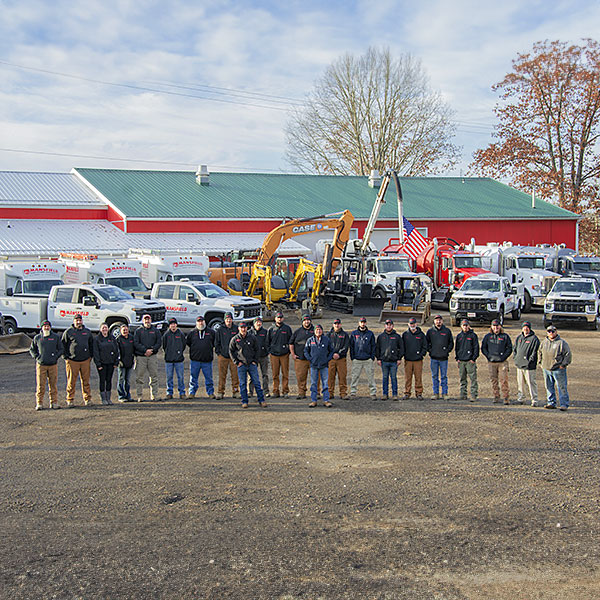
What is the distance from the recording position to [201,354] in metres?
14.0

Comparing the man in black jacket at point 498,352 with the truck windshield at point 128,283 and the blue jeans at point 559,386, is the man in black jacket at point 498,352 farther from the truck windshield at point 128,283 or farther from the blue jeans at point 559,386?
the truck windshield at point 128,283

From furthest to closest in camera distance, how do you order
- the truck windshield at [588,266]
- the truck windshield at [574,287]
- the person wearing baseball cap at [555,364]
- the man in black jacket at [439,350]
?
the truck windshield at [588,266]
the truck windshield at [574,287]
the man in black jacket at [439,350]
the person wearing baseball cap at [555,364]

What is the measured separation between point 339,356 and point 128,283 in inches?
590

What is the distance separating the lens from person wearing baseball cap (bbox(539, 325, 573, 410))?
12531 mm

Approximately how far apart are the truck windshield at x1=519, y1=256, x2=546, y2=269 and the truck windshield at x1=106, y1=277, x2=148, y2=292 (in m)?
18.7

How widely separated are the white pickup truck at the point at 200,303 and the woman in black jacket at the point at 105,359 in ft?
29.8

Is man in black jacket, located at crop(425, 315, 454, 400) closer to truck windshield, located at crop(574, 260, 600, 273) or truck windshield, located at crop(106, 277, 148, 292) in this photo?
truck windshield, located at crop(106, 277, 148, 292)

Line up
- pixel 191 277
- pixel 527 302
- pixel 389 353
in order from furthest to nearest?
pixel 527 302 < pixel 191 277 < pixel 389 353

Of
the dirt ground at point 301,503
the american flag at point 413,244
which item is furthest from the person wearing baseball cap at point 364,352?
the american flag at point 413,244

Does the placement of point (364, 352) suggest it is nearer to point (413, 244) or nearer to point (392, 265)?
point (392, 265)

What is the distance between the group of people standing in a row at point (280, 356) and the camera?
A: 43.6 ft

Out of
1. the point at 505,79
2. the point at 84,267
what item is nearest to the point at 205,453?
the point at 84,267

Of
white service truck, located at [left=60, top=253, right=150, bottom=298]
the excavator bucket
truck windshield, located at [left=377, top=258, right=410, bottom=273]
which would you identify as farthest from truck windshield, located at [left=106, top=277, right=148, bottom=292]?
truck windshield, located at [left=377, top=258, right=410, bottom=273]

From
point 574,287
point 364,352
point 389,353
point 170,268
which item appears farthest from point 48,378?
point 574,287
